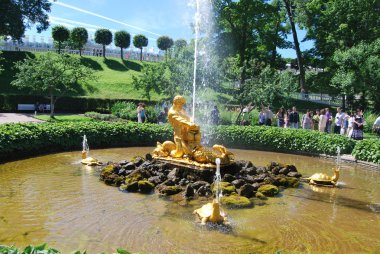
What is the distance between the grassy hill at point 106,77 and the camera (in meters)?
40.4

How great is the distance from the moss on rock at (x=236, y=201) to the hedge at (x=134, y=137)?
8.82 m

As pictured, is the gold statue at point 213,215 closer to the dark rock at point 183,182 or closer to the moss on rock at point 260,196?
the moss on rock at point 260,196

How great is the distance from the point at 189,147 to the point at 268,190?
2.74 m

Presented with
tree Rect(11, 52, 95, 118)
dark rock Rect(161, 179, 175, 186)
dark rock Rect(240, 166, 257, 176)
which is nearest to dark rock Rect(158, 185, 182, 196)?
dark rock Rect(161, 179, 175, 186)

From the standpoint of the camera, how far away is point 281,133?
1988cm

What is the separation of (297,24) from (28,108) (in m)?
28.4

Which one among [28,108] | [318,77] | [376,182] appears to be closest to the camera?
[376,182]

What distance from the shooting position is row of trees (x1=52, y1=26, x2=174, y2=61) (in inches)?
2056

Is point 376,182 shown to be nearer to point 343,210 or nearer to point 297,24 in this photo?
point 343,210

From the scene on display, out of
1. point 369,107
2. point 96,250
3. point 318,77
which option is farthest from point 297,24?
point 96,250

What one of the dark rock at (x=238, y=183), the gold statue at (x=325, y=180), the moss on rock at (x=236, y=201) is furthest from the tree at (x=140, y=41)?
the moss on rock at (x=236, y=201)

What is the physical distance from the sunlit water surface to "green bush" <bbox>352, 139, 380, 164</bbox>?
3.54 metres

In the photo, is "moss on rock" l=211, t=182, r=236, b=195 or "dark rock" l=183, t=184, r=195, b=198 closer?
"dark rock" l=183, t=184, r=195, b=198

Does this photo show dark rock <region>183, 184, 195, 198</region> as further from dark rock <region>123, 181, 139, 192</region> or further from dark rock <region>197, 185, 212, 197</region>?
dark rock <region>123, 181, 139, 192</region>
